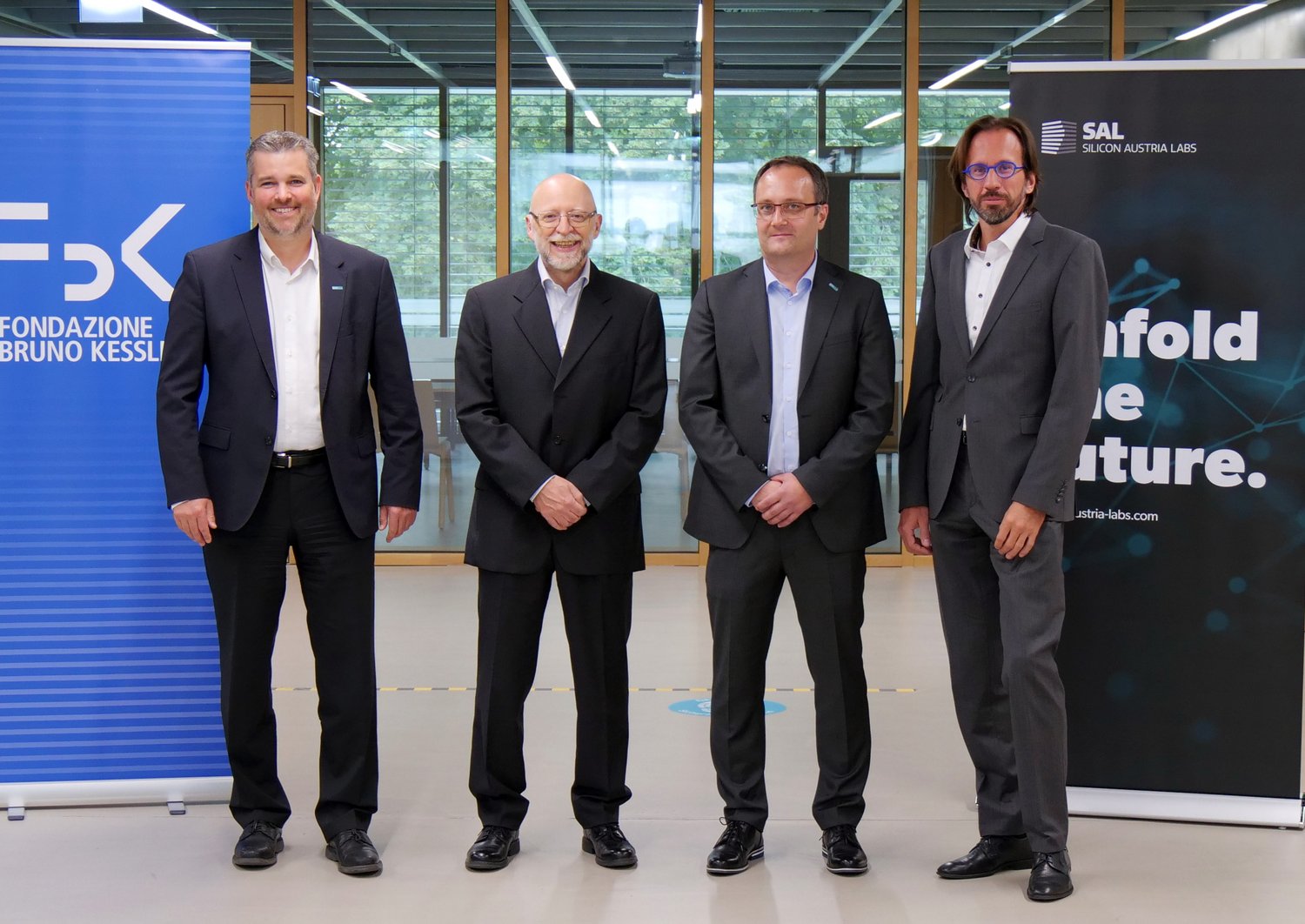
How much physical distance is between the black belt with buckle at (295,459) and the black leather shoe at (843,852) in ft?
5.23

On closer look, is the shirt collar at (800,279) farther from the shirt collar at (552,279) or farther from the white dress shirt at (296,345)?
the white dress shirt at (296,345)

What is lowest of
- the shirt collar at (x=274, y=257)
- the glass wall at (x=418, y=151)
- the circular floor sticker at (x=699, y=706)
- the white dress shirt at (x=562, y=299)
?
the circular floor sticker at (x=699, y=706)

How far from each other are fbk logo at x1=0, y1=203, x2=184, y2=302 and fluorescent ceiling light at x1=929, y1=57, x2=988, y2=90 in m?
5.52

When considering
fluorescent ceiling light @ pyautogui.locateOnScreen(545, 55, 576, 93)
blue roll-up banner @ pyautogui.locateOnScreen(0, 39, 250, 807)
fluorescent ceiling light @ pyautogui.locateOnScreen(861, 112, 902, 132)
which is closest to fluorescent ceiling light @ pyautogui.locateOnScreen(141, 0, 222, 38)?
fluorescent ceiling light @ pyautogui.locateOnScreen(545, 55, 576, 93)

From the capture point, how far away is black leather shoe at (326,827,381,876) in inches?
126

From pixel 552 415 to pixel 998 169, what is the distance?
124 centimetres

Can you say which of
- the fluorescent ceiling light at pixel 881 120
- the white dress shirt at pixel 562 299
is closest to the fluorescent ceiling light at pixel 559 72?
the fluorescent ceiling light at pixel 881 120

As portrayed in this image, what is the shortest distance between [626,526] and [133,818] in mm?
1644

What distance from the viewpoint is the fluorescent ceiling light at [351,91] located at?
790cm

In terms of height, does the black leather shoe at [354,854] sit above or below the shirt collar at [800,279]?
below

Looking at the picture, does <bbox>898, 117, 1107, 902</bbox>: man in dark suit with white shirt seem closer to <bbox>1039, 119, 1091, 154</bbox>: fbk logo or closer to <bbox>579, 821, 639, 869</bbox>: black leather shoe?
<bbox>1039, 119, 1091, 154</bbox>: fbk logo

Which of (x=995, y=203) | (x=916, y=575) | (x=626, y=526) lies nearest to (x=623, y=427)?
(x=626, y=526)

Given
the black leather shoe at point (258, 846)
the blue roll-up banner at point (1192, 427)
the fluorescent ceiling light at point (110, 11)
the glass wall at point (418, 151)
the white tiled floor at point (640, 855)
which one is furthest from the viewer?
the glass wall at point (418, 151)

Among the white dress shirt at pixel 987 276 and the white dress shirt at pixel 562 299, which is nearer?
the white dress shirt at pixel 987 276
